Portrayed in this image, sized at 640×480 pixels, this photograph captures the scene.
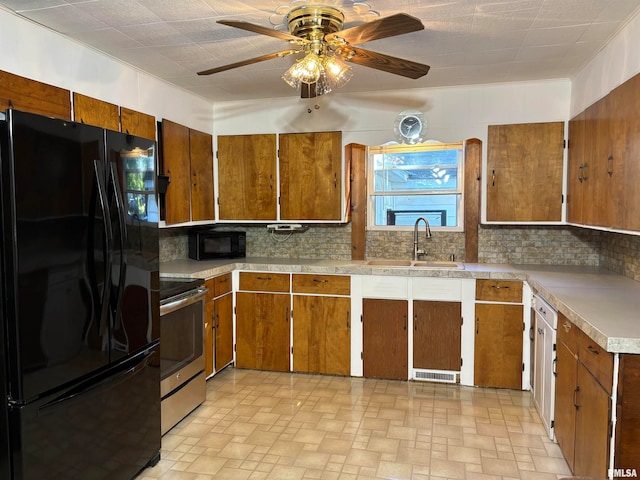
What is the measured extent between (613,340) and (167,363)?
7.48ft

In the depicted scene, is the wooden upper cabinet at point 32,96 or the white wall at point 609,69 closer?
the wooden upper cabinet at point 32,96

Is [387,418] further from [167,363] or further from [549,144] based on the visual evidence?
[549,144]

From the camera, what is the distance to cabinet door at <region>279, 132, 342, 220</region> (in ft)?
13.0

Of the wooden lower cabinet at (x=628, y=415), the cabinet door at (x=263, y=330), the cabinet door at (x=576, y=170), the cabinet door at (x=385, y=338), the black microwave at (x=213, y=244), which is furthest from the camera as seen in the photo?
the black microwave at (x=213, y=244)

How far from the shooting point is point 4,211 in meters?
1.70

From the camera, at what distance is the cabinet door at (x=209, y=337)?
355cm

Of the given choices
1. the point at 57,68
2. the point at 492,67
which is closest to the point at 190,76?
the point at 57,68

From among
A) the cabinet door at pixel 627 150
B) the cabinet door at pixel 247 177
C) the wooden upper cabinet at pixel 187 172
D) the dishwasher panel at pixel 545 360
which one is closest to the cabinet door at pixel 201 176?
the wooden upper cabinet at pixel 187 172

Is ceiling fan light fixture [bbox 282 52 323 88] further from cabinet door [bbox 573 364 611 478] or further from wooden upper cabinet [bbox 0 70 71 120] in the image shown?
cabinet door [bbox 573 364 611 478]

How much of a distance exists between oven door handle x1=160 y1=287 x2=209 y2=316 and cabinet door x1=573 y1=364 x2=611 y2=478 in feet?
7.15

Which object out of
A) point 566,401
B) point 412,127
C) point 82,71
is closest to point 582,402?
point 566,401

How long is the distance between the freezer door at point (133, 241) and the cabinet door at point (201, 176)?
135 centimetres

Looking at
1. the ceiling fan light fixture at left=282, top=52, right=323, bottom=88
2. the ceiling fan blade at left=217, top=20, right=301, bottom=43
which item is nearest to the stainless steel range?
the ceiling fan light fixture at left=282, top=52, right=323, bottom=88

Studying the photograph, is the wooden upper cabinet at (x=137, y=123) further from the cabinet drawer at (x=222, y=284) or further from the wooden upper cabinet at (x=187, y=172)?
the cabinet drawer at (x=222, y=284)
